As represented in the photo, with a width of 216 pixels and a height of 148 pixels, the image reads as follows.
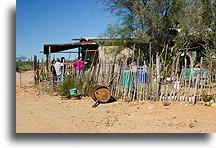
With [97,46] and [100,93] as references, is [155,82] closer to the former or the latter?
[100,93]

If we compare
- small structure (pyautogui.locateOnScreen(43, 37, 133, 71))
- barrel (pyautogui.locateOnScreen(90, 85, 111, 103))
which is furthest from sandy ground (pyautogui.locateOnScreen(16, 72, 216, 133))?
small structure (pyautogui.locateOnScreen(43, 37, 133, 71))

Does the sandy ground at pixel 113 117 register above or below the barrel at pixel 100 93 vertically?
below

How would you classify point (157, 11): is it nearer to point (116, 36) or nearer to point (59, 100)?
point (116, 36)

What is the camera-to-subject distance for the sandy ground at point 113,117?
475 centimetres

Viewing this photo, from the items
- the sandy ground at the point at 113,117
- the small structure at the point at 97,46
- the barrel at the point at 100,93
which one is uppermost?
the small structure at the point at 97,46

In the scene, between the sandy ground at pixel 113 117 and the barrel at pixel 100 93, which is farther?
the barrel at pixel 100 93

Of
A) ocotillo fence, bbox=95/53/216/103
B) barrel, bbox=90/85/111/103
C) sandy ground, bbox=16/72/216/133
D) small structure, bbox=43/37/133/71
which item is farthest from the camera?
small structure, bbox=43/37/133/71

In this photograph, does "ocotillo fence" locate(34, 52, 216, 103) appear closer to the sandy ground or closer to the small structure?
the sandy ground

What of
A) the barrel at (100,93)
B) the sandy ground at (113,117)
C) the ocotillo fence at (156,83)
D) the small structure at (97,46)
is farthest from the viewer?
the small structure at (97,46)

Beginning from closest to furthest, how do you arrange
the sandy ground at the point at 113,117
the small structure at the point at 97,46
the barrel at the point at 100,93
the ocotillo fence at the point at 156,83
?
the sandy ground at the point at 113,117 → the ocotillo fence at the point at 156,83 → the barrel at the point at 100,93 → the small structure at the point at 97,46

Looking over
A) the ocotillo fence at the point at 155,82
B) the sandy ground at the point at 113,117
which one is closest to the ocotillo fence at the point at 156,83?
the ocotillo fence at the point at 155,82

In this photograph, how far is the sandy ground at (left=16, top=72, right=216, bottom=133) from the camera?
475 centimetres

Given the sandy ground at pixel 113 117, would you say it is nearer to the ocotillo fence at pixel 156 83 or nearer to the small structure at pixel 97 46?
the ocotillo fence at pixel 156 83

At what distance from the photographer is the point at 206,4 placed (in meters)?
9.88
